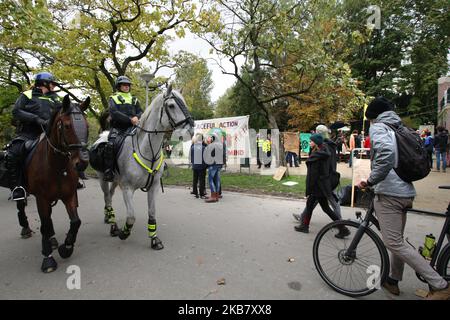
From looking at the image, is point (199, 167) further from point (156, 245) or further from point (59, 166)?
point (59, 166)

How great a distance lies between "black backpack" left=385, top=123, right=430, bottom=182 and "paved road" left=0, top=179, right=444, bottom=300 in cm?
148

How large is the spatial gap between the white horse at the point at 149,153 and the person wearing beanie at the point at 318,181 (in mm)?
2577

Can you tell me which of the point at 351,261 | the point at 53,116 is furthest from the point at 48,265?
the point at 351,261

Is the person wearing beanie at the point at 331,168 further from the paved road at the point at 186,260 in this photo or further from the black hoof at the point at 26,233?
the black hoof at the point at 26,233

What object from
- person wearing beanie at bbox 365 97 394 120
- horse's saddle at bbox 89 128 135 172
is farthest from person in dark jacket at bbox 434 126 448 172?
horse's saddle at bbox 89 128 135 172

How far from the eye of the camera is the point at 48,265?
12.3 feet

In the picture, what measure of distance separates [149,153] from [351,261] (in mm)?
3341

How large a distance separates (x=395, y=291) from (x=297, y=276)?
3.65 ft

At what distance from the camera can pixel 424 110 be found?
1107 inches

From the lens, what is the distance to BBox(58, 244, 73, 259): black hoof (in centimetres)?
404

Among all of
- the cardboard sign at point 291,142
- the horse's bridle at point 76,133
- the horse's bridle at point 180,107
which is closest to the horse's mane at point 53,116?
the horse's bridle at point 76,133

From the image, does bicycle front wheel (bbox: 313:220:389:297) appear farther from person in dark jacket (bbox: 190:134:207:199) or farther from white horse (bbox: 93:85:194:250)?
person in dark jacket (bbox: 190:134:207:199)

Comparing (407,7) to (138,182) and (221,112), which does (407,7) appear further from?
(221,112)

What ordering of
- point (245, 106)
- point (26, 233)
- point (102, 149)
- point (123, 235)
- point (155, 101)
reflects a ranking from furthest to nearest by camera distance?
point (245, 106) < point (26, 233) < point (102, 149) < point (123, 235) < point (155, 101)
